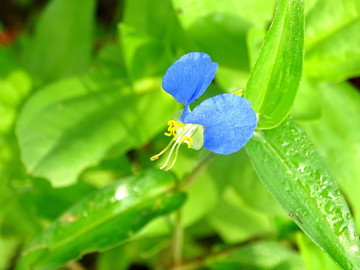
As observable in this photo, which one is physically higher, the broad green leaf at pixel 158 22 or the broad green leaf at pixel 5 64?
the broad green leaf at pixel 158 22

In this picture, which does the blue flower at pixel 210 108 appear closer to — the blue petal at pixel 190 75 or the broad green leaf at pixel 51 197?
the blue petal at pixel 190 75

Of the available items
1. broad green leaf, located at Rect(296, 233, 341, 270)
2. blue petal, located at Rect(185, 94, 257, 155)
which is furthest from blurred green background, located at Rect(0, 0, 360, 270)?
blue petal, located at Rect(185, 94, 257, 155)

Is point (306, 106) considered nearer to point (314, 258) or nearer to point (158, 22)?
point (314, 258)

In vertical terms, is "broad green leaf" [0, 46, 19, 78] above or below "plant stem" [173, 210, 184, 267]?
above

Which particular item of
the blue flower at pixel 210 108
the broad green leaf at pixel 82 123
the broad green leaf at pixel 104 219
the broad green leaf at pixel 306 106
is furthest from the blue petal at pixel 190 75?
the broad green leaf at pixel 82 123

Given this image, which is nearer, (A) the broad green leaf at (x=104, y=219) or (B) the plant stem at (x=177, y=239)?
(A) the broad green leaf at (x=104, y=219)

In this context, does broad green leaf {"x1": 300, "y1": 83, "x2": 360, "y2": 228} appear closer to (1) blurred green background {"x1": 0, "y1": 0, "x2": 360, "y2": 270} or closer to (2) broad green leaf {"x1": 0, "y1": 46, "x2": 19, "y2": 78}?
(1) blurred green background {"x1": 0, "y1": 0, "x2": 360, "y2": 270}

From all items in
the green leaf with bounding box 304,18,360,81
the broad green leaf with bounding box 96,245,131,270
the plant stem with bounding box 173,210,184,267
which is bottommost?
the broad green leaf with bounding box 96,245,131,270
